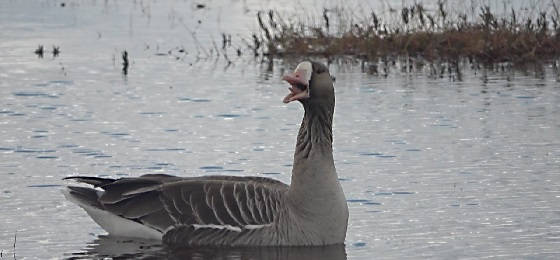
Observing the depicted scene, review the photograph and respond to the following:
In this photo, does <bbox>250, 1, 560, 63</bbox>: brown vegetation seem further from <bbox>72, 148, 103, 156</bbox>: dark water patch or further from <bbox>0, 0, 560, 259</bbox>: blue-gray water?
<bbox>72, 148, 103, 156</bbox>: dark water patch

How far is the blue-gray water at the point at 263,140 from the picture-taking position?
11.4 metres

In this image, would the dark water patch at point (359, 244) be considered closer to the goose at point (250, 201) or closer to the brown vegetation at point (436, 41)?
the goose at point (250, 201)

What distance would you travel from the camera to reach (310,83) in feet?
35.8

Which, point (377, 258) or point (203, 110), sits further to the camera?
point (203, 110)

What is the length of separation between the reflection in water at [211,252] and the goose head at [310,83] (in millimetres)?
1190

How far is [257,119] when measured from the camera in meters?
16.7

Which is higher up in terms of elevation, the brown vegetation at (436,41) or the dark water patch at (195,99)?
the brown vegetation at (436,41)

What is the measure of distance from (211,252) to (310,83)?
157 centimetres

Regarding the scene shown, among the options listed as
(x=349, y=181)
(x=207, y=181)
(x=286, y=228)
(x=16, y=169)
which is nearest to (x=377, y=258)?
(x=286, y=228)

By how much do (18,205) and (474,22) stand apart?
12597 mm

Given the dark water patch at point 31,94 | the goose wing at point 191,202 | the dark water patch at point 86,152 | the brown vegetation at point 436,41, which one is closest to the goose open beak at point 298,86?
the goose wing at point 191,202

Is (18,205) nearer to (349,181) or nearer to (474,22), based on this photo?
(349,181)

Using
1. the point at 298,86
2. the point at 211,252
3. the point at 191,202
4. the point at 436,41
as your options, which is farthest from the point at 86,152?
the point at 436,41

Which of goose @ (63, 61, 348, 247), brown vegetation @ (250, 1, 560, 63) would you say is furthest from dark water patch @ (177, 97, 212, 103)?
goose @ (63, 61, 348, 247)
